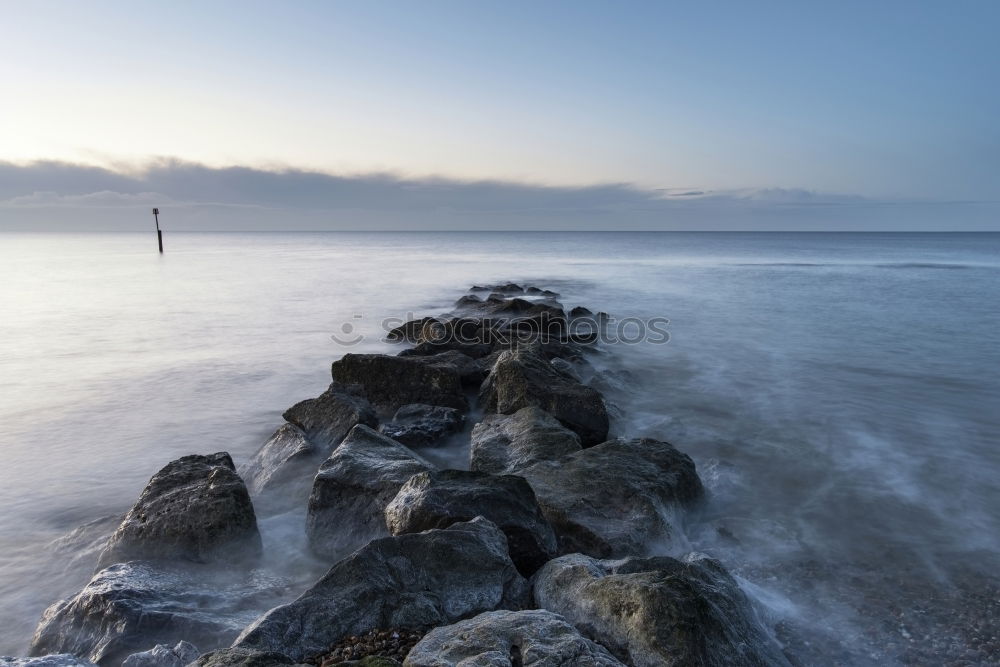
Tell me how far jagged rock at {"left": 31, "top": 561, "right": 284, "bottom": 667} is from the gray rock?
258cm

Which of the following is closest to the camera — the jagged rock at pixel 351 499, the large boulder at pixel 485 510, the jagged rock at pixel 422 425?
the large boulder at pixel 485 510

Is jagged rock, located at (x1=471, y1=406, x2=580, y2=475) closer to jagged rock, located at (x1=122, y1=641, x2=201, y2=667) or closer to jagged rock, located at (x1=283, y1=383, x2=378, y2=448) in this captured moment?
jagged rock, located at (x1=283, y1=383, x2=378, y2=448)

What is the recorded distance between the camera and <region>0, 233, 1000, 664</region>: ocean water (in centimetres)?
464

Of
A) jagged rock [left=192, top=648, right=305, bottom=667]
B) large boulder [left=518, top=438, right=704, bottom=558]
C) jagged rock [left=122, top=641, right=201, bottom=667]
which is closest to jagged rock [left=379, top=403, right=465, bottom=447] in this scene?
large boulder [left=518, top=438, right=704, bottom=558]

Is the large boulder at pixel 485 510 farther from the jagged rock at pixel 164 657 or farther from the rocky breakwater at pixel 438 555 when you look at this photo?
A: the jagged rock at pixel 164 657

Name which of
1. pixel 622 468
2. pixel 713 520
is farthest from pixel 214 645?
pixel 713 520

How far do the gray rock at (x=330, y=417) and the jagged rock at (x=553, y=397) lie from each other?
5.44 feet

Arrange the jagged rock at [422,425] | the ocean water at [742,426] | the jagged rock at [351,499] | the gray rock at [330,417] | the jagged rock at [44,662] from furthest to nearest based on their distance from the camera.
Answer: the jagged rock at [422,425], the gray rock at [330,417], the jagged rock at [351,499], the ocean water at [742,426], the jagged rock at [44,662]

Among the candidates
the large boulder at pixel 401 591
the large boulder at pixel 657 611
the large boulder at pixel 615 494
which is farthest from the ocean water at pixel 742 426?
the large boulder at pixel 401 591

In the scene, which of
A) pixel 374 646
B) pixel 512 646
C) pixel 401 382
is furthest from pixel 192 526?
pixel 401 382

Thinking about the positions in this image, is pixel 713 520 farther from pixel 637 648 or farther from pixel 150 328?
pixel 150 328

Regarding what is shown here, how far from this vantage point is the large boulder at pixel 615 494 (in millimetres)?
4665

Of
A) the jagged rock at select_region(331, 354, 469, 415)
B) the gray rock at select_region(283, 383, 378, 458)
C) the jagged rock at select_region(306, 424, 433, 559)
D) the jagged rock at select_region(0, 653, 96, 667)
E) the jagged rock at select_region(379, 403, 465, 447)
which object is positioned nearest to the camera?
the jagged rock at select_region(0, 653, 96, 667)

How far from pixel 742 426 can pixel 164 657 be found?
737cm
